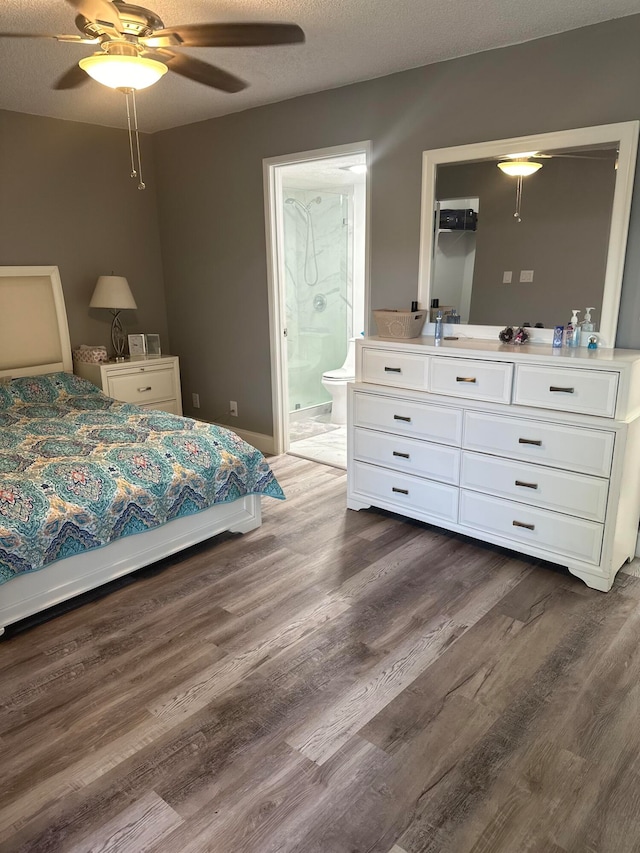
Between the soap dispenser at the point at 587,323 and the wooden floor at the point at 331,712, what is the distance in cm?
117

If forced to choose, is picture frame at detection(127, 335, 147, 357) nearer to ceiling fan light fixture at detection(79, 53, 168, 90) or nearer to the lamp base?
the lamp base

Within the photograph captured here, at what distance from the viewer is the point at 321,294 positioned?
5680 mm

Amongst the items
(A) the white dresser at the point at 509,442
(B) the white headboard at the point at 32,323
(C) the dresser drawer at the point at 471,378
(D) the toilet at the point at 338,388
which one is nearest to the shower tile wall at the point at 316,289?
(D) the toilet at the point at 338,388

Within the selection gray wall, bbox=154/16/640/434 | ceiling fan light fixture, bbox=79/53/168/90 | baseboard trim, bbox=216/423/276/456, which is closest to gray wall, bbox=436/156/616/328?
gray wall, bbox=154/16/640/434

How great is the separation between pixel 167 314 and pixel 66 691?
3650 millimetres

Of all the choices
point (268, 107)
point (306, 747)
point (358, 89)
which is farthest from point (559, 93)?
point (306, 747)

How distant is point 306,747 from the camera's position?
70.7 inches

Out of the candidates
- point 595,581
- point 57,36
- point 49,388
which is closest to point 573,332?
point 595,581

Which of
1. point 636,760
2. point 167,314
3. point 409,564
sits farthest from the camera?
point 167,314

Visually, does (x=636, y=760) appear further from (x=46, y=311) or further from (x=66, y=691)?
(x=46, y=311)

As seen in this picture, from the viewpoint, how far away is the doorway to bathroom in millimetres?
5121

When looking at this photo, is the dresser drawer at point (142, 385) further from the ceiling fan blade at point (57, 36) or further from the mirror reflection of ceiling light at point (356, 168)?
the ceiling fan blade at point (57, 36)

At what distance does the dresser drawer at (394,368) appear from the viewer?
10.1ft

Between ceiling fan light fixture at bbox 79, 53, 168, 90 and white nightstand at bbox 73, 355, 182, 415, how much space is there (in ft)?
8.00
